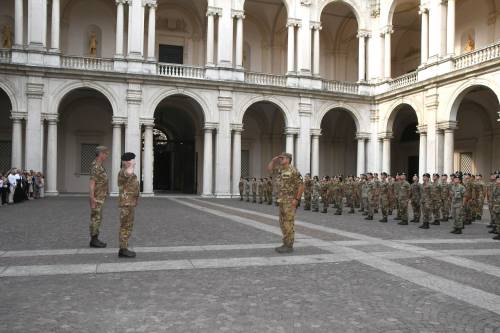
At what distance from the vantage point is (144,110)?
26375mm

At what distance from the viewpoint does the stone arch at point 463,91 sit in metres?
21.4

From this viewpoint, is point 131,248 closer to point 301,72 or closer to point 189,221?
point 189,221

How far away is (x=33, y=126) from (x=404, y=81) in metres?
21.4

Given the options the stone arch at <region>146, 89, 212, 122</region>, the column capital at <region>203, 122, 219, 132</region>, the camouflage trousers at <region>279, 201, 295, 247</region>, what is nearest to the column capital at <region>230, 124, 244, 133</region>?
the column capital at <region>203, 122, 219, 132</region>

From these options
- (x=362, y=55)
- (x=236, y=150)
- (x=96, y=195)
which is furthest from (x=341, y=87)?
(x=96, y=195)

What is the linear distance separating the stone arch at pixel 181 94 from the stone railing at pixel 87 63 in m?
2.99

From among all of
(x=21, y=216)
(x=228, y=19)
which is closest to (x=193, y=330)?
(x=21, y=216)

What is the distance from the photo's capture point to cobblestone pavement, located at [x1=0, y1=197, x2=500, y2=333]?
14.9ft

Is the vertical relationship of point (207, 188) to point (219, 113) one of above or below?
below

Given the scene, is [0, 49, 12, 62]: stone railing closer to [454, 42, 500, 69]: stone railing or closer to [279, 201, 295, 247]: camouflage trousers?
[279, 201, 295, 247]: camouflage trousers

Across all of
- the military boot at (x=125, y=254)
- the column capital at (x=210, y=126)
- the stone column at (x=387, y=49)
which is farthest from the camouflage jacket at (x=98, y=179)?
the stone column at (x=387, y=49)

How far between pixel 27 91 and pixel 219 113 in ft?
34.2

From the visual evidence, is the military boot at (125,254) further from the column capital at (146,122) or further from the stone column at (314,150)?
the stone column at (314,150)

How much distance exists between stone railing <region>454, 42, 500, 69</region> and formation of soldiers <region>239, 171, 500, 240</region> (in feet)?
24.0
